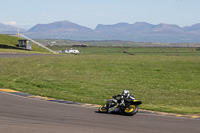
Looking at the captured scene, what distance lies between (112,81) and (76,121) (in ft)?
57.0

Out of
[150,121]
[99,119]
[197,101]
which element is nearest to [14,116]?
[99,119]

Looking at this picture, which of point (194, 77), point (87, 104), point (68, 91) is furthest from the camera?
point (194, 77)

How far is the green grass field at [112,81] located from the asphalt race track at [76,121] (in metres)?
2.73

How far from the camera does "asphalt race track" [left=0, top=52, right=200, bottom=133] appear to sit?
12195mm

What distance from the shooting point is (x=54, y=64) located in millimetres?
41750

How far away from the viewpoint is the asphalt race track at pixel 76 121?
1220 cm

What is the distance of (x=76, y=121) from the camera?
547 inches

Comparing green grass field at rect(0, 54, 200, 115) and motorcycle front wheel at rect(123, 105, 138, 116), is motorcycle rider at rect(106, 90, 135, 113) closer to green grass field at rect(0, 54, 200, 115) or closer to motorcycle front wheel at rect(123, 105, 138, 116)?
motorcycle front wheel at rect(123, 105, 138, 116)

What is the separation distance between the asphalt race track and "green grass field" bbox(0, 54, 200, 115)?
2726mm

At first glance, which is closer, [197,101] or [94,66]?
[197,101]

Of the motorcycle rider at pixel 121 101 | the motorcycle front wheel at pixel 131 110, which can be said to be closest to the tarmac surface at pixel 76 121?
the motorcycle front wheel at pixel 131 110

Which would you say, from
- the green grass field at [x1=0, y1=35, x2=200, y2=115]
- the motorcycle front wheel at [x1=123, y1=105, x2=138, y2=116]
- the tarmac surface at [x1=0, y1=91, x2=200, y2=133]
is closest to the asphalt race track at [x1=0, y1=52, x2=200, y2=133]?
the tarmac surface at [x1=0, y1=91, x2=200, y2=133]

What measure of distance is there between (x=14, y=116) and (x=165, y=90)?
1586 cm

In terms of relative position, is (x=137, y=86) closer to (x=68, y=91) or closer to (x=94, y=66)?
(x=68, y=91)
